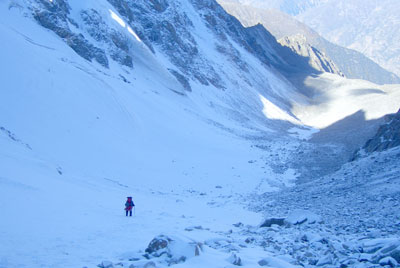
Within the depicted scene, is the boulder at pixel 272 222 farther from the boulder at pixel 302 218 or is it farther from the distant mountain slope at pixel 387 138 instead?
the distant mountain slope at pixel 387 138

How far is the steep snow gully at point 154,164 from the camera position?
7.53 m

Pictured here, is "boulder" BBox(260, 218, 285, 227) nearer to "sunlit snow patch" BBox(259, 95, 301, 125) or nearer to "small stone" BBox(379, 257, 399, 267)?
"small stone" BBox(379, 257, 399, 267)

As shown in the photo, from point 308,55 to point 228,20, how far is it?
181 feet

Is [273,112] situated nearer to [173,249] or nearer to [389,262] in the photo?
[173,249]

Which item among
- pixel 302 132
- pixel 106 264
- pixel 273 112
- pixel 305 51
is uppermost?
pixel 305 51

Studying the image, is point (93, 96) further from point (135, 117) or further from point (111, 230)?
point (111, 230)

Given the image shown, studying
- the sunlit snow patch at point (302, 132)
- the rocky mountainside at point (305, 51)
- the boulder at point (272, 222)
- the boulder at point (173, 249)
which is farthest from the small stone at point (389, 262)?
the rocky mountainside at point (305, 51)

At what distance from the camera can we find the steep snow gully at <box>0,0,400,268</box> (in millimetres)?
7527

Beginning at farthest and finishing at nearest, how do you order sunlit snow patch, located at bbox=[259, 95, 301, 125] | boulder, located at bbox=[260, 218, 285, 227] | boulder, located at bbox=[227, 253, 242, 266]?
sunlit snow patch, located at bbox=[259, 95, 301, 125] < boulder, located at bbox=[260, 218, 285, 227] < boulder, located at bbox=[227, 253, 242, 266]

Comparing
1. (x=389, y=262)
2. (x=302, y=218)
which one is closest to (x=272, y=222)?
(x=302, y=218)

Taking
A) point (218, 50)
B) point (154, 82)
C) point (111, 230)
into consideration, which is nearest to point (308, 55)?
point (218, 50)

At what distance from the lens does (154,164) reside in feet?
73.3

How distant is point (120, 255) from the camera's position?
7223mm

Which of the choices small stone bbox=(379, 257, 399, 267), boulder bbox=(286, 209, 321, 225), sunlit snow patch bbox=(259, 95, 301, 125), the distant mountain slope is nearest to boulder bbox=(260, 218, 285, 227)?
boulder bbox=(286, 209, 321, 225)
